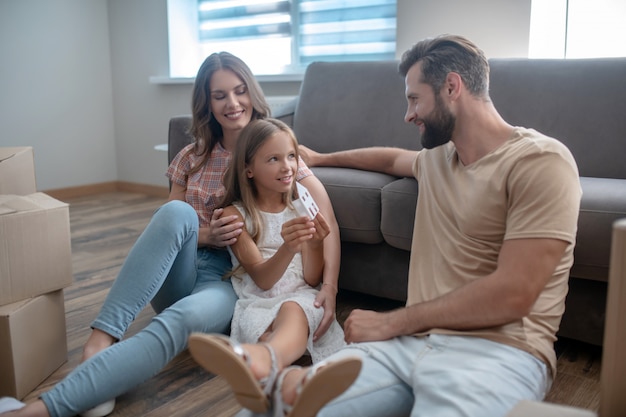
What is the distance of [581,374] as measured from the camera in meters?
1.58

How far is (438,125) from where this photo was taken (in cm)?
130

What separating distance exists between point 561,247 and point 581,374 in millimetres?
668

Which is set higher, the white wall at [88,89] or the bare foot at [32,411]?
the white wall at [88,89]

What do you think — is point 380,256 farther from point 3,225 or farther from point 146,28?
point 146,28

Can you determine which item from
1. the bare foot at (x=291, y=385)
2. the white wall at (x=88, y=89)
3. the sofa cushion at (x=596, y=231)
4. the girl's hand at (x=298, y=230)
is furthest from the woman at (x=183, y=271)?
the white wall at (x=88, y=89)

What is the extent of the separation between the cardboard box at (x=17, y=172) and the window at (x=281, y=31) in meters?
2.07

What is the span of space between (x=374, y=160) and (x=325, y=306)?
58 cm

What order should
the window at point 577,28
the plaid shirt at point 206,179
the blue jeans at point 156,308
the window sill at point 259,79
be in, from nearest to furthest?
the blue jeans at point 156,308 < the plaid shirt at point 206,179 < the window at point 577,28 < the window sill at point 259,79

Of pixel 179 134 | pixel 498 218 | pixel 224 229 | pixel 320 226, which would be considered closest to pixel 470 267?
pixel 498 218

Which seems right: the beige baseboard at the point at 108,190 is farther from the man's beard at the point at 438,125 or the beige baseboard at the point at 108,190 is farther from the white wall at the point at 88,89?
the man's beard at the point at 438,125

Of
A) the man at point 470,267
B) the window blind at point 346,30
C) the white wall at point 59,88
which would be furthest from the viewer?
the white wall at point 59,88

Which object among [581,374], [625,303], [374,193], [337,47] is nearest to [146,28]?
[337,47]

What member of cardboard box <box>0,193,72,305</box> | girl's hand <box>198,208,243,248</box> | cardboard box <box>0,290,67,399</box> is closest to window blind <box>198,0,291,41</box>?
girl's hand <box>198,208,243,248</box>

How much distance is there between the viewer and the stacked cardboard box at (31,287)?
144cm
